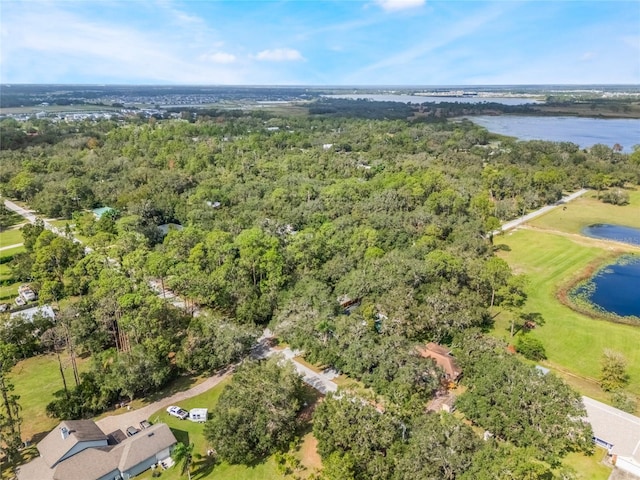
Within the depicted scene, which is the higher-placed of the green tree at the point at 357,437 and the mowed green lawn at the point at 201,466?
the green tree at the point at 357,437

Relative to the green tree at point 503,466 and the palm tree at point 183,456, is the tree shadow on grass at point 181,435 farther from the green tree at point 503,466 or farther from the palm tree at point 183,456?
the green tree at point 503,466

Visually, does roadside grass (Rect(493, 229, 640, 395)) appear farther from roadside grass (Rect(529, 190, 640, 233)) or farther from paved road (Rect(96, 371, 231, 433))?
paved road (Rect(96, 371, 231, 433))

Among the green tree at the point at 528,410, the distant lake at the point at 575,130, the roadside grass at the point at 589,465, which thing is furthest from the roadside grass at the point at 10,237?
the distant lake at the point at 575,130

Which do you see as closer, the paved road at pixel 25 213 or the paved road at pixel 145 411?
the paved road at pixel 145 411

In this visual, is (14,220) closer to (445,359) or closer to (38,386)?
(38,386)

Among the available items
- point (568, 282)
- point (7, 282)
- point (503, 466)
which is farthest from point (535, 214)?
point (7, 282)

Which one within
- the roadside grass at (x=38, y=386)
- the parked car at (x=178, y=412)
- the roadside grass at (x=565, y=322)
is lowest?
the roadside grass at (x=38, y=386)

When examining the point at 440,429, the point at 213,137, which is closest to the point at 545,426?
the point at 440,429

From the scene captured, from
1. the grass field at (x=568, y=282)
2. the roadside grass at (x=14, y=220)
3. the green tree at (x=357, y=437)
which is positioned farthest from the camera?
the roadside grass at (x=14, y=220)
